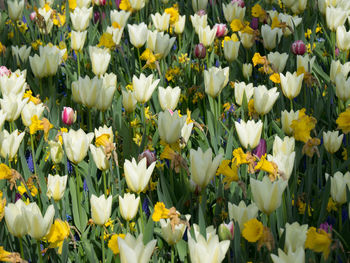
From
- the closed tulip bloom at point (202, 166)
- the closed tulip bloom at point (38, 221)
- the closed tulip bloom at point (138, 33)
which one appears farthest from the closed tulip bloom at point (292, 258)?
the closed tulip bloom at point (138, 33)

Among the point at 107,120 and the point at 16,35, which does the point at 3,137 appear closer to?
the point at 107,120

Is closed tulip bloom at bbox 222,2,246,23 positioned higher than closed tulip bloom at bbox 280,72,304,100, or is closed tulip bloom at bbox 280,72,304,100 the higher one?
closed tulip bloom at bbox 222,2,246,23

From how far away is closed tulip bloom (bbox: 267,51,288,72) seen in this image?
2949 mm

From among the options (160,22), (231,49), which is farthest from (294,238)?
(160,22)

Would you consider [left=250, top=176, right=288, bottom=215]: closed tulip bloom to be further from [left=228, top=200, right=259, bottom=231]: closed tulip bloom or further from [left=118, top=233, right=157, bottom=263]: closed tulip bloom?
[left=118, top=233, right=157, bottom=263]: closed tulip bloom

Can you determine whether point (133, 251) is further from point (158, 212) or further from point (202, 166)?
point (202, 166)

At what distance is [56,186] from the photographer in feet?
6.61

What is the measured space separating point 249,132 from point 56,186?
28.6 inches

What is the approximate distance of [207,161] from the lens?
186 cm

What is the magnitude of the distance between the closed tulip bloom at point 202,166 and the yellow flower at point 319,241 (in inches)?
18.2

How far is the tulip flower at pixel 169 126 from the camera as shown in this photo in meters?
2.14

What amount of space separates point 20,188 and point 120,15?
1.87 meters

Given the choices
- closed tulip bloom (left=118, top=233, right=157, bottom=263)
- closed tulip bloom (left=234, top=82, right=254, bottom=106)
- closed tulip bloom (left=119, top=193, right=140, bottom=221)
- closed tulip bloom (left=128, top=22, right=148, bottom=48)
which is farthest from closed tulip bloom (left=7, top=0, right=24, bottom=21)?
closed tulip bloom (left=118, top=233, right=157, bottom=263)

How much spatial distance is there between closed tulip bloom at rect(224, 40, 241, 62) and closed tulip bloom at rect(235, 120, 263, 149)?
106 centimetres
